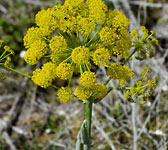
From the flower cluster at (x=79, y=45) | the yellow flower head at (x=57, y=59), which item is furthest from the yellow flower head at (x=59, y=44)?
the yellow flower head at (x=57, y=59)

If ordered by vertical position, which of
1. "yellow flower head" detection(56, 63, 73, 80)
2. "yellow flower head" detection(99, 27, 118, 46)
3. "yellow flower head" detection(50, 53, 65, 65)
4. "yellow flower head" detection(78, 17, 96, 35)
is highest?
"yellow flower head" detection(78, 17, 96, 35)

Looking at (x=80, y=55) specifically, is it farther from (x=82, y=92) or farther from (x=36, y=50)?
(x=36, y=50)

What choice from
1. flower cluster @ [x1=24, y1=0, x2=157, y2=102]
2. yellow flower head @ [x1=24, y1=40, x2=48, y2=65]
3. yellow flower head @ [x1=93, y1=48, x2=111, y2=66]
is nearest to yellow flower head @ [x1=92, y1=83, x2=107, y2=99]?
flower cluster @ [x1=24, y1=0, x2=157, y2=102]

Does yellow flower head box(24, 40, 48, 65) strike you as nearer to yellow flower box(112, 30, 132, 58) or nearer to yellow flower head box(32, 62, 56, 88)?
yellow flower head box(32, 62, 56, 88)

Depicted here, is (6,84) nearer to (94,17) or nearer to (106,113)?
(106,113)

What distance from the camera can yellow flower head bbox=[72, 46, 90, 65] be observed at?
2.00m

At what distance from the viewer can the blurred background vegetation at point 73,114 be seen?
12.0 feet

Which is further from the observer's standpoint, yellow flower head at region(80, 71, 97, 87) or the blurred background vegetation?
the blurred background vegetation

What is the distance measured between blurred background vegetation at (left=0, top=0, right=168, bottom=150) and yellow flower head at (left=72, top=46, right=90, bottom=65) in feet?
4.20

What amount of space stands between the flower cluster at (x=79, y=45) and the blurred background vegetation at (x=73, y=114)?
0.99 meters

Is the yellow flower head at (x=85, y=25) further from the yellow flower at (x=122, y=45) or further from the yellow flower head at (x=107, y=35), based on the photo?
the yellow flower at (x=122, y=45)

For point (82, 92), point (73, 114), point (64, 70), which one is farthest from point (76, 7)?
point (73, 114)

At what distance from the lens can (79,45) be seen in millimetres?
2225

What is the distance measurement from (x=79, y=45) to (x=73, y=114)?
2293 millimetres
